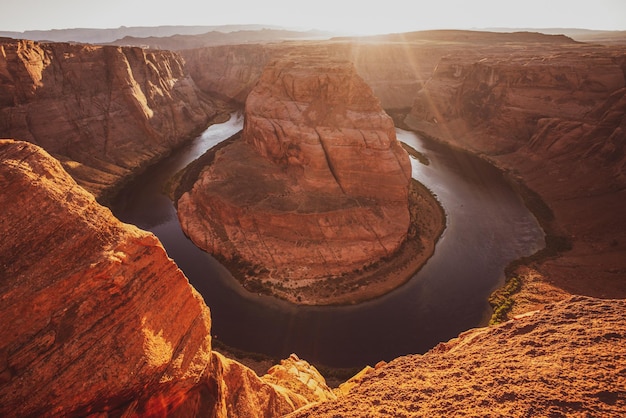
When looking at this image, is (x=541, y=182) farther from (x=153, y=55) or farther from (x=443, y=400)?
(x=153, y=55)

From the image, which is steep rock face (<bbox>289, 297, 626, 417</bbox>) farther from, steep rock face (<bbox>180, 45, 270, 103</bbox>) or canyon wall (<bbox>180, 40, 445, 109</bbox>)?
steep rock face (<bbox>180, 45, 270, 103</bbox>)

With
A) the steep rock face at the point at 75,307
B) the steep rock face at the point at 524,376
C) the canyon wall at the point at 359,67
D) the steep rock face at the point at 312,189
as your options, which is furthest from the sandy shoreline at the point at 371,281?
the canyon wall at the point at 359,67

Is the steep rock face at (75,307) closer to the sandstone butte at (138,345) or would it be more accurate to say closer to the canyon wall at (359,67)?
the sandstone butte at (138,345)

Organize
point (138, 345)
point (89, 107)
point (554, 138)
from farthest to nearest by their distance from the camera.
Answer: point (89, 107)
point (554, 138)
point (138, 345)

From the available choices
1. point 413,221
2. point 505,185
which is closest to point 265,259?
point 413,221

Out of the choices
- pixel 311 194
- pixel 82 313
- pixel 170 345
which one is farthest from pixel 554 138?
pixel 82 313

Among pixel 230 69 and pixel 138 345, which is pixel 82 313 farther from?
pixel 230 69

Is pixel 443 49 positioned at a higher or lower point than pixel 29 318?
higher
